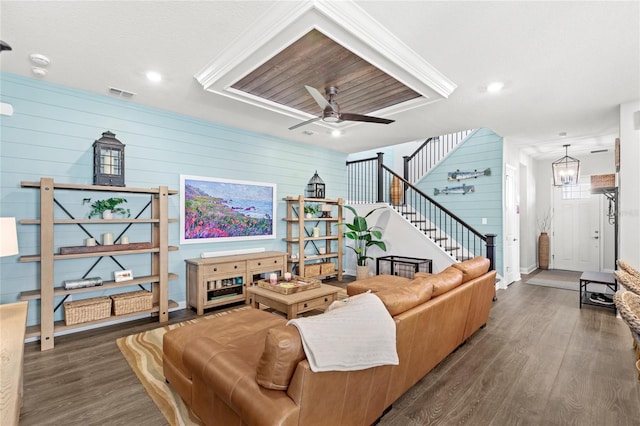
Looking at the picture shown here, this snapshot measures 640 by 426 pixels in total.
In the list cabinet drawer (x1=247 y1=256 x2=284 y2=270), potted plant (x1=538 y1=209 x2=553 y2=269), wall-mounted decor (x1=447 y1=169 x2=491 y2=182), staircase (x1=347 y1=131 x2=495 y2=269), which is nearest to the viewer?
cabinet drawer (x1=247 y1=256 x2=284 y2=270)

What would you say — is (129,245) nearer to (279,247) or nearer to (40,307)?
(40,307)

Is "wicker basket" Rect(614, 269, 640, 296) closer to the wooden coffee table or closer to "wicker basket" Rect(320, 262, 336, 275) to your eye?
the wooden coffee table

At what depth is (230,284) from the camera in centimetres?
469

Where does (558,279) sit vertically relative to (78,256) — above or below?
below

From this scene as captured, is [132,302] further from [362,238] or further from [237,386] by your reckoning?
[362,238]

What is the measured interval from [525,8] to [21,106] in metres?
5.00

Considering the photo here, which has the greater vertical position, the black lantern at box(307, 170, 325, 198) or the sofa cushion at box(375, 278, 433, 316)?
the black lantern at box(307, 170, 325, 198)

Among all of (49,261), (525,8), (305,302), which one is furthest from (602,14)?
(49,261)

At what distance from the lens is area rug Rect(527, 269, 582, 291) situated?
6.22 m

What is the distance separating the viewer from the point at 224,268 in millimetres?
4559

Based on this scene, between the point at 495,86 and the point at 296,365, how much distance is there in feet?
12.2

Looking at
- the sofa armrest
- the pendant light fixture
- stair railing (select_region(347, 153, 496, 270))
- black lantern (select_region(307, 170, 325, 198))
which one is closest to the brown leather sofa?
the sofa armrest

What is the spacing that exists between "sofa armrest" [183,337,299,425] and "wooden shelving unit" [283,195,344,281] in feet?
12.3

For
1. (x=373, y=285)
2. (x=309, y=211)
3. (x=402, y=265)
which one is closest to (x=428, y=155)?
(x=402, y=265)
